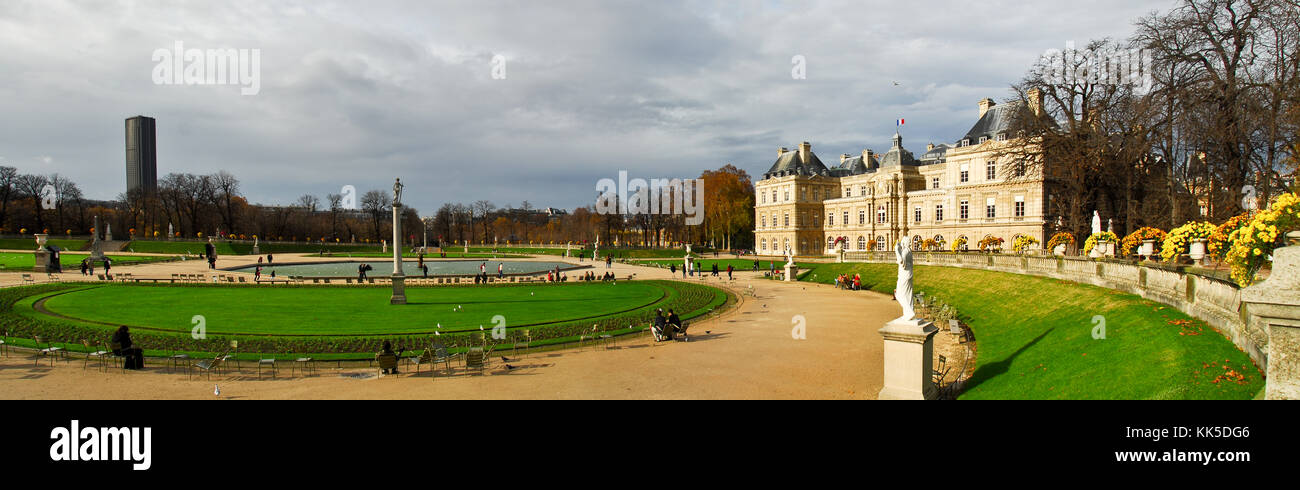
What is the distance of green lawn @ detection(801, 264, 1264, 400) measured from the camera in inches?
340

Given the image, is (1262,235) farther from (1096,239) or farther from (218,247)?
(218,247)

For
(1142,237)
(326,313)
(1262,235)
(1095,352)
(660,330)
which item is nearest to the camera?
(1262,235)

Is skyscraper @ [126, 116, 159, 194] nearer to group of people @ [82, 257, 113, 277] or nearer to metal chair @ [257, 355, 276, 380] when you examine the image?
group of people @ [82, 257, 113, 277]

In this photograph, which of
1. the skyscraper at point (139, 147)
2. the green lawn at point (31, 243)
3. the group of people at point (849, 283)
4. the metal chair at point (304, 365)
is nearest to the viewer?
the metal chair at point (304, 365)

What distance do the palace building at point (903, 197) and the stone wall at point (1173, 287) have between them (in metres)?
17.9

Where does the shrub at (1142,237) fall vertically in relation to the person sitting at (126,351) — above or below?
above

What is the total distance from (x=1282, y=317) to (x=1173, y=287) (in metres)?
11.3

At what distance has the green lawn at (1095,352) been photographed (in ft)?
28.4

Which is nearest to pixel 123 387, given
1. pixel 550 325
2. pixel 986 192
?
pixel 550 325

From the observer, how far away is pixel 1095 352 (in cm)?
1217

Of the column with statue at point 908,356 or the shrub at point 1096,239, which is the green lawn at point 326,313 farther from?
the shrub at point 1096,239

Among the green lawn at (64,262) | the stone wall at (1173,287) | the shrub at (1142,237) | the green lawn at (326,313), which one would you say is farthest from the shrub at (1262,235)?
the green lawn at (64,262)

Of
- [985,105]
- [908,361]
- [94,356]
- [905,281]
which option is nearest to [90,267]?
[94,356]
